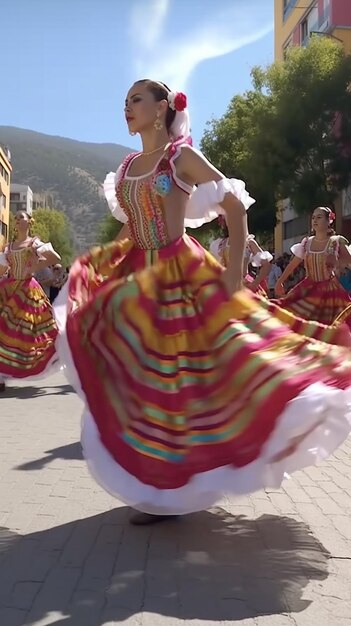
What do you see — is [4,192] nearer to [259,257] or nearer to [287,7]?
[287,7]

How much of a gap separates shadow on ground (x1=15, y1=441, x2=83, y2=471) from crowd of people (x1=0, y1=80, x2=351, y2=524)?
1389mm

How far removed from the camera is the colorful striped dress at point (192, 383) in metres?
2.92

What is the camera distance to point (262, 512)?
3.73 m

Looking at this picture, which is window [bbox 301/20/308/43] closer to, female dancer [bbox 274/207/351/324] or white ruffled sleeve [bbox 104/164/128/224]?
female dancer [bbox 274/207/351/324]

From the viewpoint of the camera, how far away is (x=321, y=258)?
722 centimetres

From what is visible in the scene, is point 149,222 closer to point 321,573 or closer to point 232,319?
point 232,319

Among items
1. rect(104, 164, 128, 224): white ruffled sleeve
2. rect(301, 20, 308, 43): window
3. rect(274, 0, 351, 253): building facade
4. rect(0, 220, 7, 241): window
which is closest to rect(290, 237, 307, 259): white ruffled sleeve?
rect(104, 164, 128, 224): white ruffled sleeve

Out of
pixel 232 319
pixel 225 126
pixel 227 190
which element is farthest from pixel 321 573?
pixel 225 126

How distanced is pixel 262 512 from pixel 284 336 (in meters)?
1.04

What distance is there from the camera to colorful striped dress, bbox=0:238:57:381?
7.89 metres

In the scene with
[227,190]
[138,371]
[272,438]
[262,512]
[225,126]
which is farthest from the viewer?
[225,126]

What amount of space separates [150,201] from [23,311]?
4908 millimetres

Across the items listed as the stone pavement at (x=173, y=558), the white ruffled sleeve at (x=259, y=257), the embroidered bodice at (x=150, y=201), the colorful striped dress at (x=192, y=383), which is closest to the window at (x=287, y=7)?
the white ruffled sleeve at (x=259, y=257)

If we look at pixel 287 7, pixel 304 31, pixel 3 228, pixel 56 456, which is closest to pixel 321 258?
pixel 56 456
